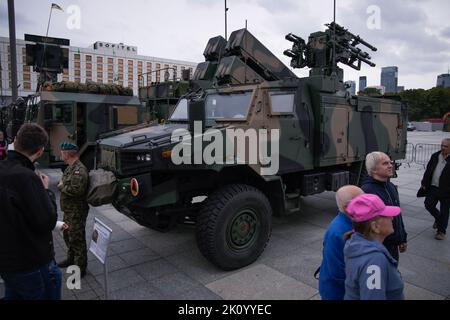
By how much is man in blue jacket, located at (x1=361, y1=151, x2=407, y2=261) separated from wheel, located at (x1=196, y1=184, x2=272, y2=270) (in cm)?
148

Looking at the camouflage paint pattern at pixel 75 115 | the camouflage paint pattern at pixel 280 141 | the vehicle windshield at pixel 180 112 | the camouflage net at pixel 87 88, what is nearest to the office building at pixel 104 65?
the camouflage net at pixel 87 88

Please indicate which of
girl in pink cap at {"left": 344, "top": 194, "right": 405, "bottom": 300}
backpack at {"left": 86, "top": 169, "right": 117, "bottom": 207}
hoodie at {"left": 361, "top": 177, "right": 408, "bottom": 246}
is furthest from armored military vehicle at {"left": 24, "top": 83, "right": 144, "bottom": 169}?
girl in pink cap at {"left": 344, "top": 194, "right": 405, "bottom": 300}

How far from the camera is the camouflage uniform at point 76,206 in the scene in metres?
3.54

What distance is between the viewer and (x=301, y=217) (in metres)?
6.25

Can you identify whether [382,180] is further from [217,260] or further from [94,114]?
[94,114]

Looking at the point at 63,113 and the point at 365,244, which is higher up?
the point at 63,113

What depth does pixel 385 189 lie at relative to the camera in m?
2.89

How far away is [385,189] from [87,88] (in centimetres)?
971

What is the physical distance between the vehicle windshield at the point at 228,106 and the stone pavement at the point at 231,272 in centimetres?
180

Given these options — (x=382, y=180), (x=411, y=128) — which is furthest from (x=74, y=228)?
(x=411, y=128)

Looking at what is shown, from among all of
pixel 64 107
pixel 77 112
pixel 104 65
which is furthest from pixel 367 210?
pixel 104 65

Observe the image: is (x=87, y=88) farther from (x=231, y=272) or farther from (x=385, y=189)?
(x=385, y=189)

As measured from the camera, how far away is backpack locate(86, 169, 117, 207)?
11.7ft
